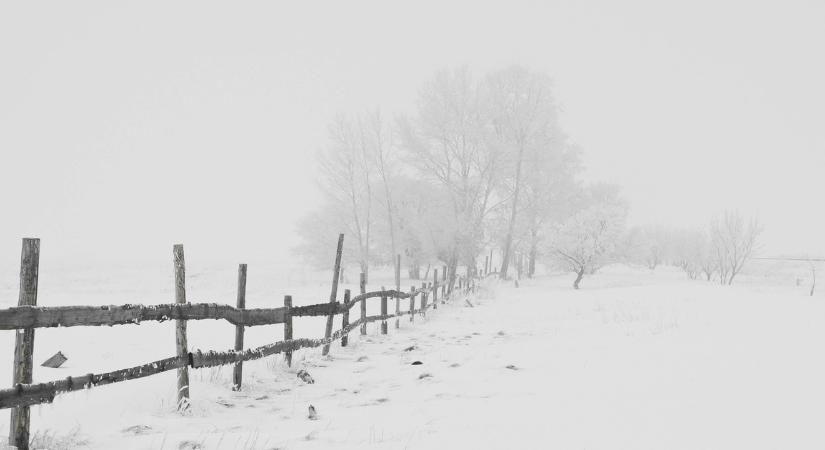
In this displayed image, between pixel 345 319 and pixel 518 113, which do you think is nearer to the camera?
pixel 345 319

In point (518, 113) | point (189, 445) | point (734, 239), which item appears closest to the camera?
point (189, 445)

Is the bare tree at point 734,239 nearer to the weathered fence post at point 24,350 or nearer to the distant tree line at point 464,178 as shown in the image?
the distant tree line at point 464,178

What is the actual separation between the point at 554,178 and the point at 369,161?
41.4 feet

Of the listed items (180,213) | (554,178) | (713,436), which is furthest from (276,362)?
(180,213)

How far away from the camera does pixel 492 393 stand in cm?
527

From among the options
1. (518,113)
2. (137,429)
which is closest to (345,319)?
(137,429)

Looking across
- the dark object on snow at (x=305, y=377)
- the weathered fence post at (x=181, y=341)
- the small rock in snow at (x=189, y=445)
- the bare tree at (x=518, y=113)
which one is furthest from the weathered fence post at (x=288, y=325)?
the bare tree at (x=518, y=113)

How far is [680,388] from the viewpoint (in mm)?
4992

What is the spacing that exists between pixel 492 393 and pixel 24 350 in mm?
4020

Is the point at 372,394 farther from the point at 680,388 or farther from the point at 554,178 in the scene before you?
the point at 554,178

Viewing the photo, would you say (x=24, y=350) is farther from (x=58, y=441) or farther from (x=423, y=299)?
(x=423, y=299)

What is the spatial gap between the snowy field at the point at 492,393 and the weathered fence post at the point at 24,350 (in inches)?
7.4

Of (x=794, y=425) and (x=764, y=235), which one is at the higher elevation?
(x=764, y=235)

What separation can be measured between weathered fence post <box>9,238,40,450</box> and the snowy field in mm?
187
